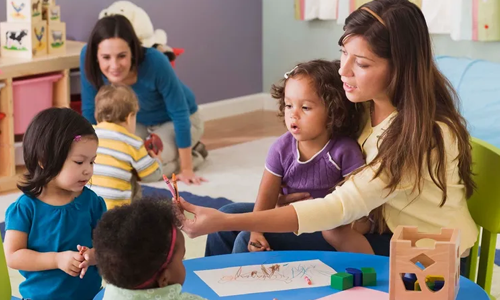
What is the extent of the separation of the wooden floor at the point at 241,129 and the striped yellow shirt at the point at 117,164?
1829mm

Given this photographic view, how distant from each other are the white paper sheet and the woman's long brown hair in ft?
0.86

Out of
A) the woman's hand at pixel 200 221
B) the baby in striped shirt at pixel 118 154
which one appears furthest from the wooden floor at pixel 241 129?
the woman's hand at pixel 200 221

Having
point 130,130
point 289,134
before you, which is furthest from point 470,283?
point 130,130

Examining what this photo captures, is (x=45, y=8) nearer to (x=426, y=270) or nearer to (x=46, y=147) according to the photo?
(x=46, y=147)

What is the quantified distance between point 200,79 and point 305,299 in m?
3.68

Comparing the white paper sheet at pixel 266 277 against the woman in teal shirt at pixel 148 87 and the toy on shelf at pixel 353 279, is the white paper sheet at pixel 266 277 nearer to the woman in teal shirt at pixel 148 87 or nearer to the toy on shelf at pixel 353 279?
the toy on shelf at pixel 353 279

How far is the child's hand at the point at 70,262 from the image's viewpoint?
1606mm

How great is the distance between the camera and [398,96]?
1.80m

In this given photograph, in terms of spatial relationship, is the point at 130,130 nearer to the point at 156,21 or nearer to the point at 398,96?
the point at 398,96

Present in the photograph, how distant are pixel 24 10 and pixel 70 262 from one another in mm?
2376

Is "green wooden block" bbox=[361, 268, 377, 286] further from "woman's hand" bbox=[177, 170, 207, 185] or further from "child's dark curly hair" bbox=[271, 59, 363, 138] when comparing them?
"woman's hand" bbox=[177, 170, 207, 185]

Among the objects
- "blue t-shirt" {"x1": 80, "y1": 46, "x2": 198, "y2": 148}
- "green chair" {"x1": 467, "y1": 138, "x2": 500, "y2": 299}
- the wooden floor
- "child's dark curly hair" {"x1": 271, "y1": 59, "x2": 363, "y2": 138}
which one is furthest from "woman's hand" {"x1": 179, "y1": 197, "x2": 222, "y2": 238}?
the wooden floor

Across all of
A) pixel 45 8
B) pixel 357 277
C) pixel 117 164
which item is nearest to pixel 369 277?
pixel 357 277

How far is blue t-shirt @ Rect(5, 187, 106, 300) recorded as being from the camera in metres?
1.67
